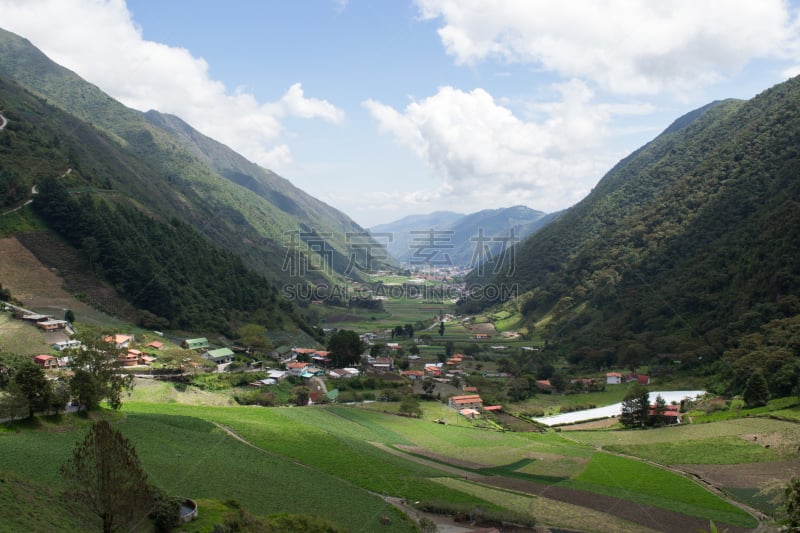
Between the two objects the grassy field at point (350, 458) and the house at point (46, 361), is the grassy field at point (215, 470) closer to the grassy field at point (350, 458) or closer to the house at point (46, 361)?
the grassy field at point (350, 458)

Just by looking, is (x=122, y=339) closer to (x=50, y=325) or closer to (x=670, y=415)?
(x=50, y=325)

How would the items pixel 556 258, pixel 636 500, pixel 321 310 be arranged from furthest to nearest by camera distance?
pixel 556 258 < pixel 321 310 < pixel 636 500

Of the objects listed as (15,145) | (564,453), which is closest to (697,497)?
(564,453)

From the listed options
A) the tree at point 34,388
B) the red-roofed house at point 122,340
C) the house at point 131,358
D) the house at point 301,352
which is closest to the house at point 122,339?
the red-roofed house at point 122,340

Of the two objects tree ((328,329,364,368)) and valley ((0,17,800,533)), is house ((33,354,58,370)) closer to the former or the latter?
valley ((0,17,800,533))

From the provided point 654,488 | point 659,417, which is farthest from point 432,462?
point 659,417

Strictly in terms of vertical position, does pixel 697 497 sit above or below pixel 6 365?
below

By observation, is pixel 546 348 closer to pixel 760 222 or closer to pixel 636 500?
pixel 760 222
